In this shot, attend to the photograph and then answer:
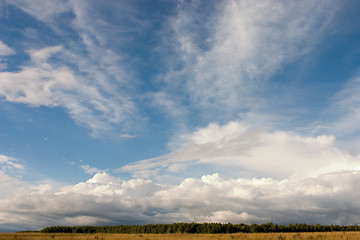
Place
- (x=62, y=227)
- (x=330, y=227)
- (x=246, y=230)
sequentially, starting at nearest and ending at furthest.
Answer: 1. (x=246, y=230)
2. (x=330, y=227)
3. (x=62, y=227)

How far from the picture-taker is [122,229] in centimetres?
13500

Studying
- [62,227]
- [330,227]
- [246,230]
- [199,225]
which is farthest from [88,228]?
[330,227]

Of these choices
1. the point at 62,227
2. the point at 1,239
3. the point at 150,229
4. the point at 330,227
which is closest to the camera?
the point at 1,239

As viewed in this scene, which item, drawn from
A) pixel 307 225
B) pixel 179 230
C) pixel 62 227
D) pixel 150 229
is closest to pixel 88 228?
pixel 62 227

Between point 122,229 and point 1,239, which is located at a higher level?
point 1,239

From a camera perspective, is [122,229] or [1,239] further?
[122,229]

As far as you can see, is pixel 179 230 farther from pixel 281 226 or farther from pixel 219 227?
pixel 281 226

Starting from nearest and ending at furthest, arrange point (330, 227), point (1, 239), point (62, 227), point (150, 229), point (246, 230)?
point (1, 239), point (246, 230), point (330, 227), point (150, 229), point (62, 227)

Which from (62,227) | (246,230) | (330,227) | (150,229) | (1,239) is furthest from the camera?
(62,227)

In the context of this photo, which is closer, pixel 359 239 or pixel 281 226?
pixel 359 239

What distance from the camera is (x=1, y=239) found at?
120 feet

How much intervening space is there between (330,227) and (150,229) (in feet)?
238

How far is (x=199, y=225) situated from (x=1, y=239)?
79251 millimetres

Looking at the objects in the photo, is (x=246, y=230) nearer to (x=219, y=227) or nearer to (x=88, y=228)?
(x=219, y=227)
